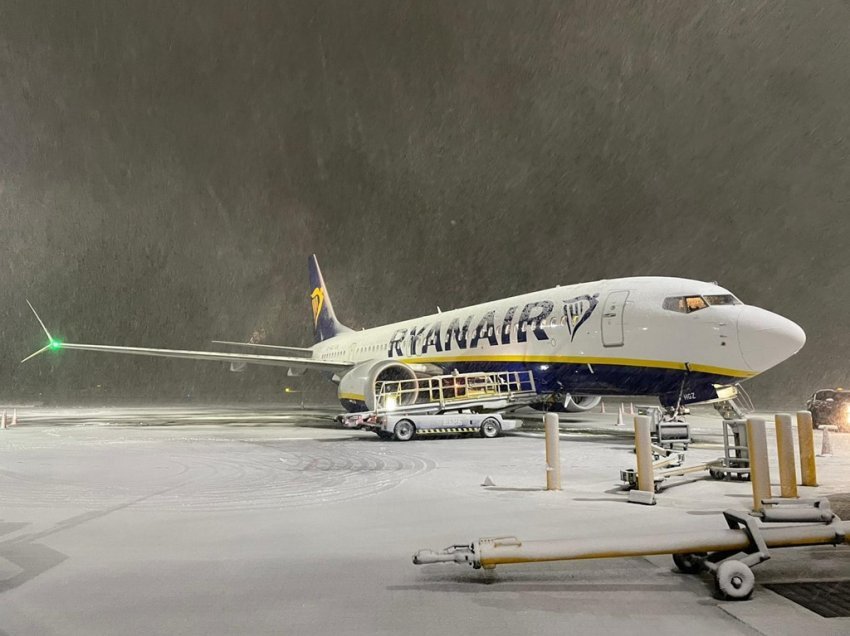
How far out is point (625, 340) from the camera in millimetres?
15062

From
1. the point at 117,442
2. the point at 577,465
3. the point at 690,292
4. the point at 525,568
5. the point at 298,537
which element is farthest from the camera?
the point at 117,442

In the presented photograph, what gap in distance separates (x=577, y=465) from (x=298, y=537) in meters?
6.05

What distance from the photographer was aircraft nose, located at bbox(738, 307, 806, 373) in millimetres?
13133

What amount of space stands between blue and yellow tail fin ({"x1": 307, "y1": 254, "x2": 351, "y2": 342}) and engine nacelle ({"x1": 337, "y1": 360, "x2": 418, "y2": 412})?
1650 cm

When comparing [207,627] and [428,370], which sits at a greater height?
[428,370]

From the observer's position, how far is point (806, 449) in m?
8.04

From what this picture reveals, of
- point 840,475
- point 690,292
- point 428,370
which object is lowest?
point 840,475

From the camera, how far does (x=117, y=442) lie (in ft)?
51.9

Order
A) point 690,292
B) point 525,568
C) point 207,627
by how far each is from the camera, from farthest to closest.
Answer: point 690,292 → point 525,568 → point 207,627

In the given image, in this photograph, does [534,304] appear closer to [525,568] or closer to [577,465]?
[577,465]

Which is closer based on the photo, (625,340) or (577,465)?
(577,465)

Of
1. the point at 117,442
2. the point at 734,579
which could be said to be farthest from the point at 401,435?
the point at 734,579

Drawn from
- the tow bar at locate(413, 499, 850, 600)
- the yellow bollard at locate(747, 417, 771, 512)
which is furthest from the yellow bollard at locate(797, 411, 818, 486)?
the tow bar at locate(413, 499, 850, 600)

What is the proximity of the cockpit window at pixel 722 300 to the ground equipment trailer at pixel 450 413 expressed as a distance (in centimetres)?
532
